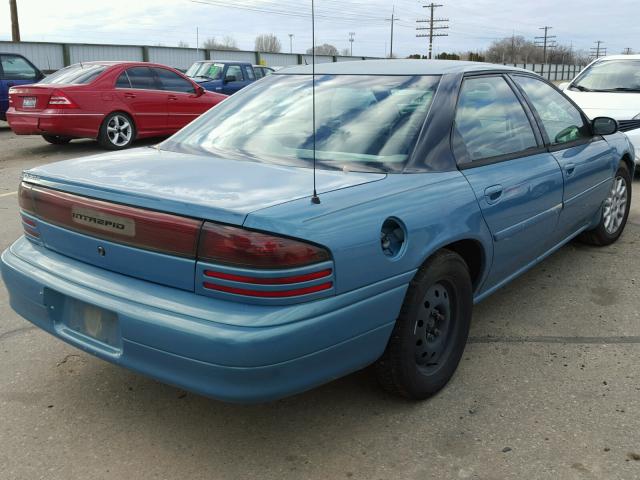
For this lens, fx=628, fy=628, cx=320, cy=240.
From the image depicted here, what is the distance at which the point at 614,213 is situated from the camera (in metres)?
5.20

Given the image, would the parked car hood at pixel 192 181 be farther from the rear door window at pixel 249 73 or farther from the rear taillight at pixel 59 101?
the rear door window at pixel 249 73

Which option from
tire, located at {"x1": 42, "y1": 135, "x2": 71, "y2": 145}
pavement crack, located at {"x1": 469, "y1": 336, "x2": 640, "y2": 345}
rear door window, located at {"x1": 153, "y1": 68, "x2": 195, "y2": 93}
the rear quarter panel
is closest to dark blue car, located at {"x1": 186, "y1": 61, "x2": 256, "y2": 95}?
rear door window, located at {"x1": 153, "y1": 68, "x2": 195, "y2": 93}

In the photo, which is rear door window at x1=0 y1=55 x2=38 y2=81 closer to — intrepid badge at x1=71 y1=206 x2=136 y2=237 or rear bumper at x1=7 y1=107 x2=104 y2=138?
rear bumper at x1=7 y1=107 x2=104 y2=138

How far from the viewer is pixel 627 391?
2.96 metres

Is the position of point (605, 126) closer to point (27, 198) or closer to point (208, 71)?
point (27, 198)

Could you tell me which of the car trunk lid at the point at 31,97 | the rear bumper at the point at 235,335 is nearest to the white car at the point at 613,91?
the rear bumper at the point at 235,335

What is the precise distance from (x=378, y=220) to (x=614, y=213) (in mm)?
3568

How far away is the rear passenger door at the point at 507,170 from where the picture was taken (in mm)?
3088

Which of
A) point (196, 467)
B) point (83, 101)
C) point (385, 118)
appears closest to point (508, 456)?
point (196, 467)

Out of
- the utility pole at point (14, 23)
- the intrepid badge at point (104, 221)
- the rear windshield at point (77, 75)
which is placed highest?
the utility pole at point (14, 23)

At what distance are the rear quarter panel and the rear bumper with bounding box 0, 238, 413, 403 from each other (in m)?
0.09

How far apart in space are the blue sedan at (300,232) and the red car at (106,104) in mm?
6985

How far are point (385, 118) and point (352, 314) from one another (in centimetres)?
111

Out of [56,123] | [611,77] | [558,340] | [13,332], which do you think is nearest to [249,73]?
[56,123]
